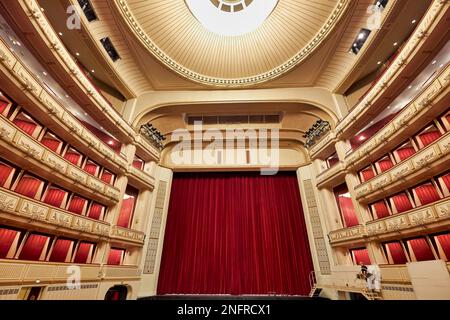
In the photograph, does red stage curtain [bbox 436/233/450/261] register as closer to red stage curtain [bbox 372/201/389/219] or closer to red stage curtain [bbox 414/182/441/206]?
red stage curtain [bbox 414/182/441/206]

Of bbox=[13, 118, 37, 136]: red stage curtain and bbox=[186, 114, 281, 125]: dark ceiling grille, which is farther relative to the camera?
bbox=[186, 114, 281, 125]: dark ceiling grille

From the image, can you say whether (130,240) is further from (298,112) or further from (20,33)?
(298,112)

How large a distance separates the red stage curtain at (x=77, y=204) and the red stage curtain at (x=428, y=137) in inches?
579

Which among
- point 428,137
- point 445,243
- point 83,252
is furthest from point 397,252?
point 83,252

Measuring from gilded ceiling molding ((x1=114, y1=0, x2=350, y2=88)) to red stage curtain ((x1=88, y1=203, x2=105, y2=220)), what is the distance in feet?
26.8

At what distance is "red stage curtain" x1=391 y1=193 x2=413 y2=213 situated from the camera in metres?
8.93

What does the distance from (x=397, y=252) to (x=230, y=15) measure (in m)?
13.4

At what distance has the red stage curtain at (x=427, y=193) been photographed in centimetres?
802

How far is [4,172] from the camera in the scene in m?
7.29

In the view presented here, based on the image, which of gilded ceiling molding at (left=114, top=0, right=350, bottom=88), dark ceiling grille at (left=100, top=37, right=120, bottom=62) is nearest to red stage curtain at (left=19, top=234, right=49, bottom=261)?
dark ceiling grille at (left=100, top=37, right=120, bottom=62)

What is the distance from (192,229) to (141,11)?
12.3 meters

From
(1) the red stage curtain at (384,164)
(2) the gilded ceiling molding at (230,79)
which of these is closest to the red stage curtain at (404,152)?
(1) the red stage curtain at (384,164)

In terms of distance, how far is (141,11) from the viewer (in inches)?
380

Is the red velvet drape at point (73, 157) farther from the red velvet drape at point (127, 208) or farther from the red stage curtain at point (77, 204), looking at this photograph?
the red velvet drape at point (127, 208)
